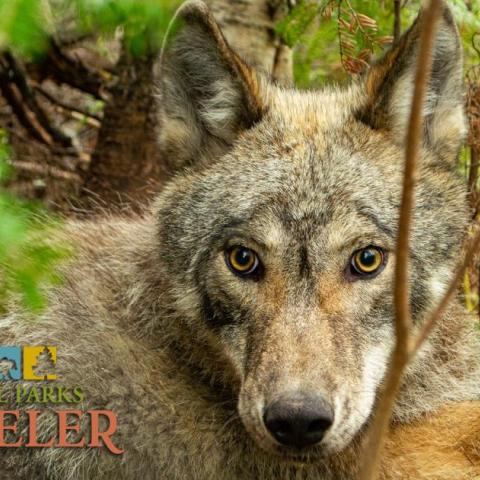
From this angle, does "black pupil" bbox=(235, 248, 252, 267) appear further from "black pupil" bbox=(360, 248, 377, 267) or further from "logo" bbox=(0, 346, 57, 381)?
"logo" bbox=(0, 346, 57, 381)

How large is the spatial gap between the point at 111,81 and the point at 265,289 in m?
5.24

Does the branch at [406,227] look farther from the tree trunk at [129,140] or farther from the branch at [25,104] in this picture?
the branch at [25,104]

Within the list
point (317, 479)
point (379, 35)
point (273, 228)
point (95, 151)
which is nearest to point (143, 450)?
point (317, 479)

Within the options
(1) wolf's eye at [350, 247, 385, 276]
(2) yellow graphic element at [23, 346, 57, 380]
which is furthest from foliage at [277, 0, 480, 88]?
(2) yellow graphic element at [23, 346, 57, 380]

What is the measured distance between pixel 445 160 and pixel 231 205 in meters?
1.32

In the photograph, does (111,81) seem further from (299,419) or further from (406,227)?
(406,227)

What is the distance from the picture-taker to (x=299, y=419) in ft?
11.7

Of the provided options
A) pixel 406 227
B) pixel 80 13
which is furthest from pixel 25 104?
pixel 406 227

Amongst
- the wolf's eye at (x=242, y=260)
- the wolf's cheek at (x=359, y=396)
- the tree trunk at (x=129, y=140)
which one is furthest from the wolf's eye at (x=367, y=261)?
the tree trunk at (x=129, y=140)

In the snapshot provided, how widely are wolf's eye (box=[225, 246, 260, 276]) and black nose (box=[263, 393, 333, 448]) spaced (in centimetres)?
90

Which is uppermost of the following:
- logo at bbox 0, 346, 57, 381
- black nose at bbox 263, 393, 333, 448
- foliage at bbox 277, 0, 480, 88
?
Answer: foliage at bbox 277, 0, 480, 88

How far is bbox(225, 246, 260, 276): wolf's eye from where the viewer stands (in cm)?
435

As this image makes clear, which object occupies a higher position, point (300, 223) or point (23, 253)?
point (300, 223)

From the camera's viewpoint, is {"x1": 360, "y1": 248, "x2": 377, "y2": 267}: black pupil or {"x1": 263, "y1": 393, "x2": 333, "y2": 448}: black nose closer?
{"x1": 263, "y1": 393, "x2": 333, "y2": 448}: black nose
